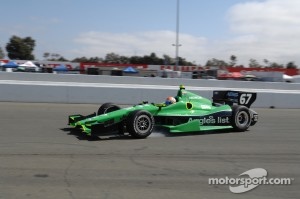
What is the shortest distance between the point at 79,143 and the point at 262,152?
3.42 m

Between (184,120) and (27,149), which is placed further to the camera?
(184,120)

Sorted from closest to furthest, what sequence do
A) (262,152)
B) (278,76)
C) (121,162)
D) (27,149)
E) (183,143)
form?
(121,162), (27,149), (262,152), (183,143), (278,76)

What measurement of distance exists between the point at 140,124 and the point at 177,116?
3.48 feet

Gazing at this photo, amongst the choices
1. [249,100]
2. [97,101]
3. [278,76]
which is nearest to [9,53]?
[278,76]

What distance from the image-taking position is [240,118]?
1016 centimetres

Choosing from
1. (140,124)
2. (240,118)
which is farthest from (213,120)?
(140,124)

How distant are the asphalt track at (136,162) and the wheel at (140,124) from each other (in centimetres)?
20

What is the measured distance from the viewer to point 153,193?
4754mm

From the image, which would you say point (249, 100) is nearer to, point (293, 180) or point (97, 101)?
point (293, 180)

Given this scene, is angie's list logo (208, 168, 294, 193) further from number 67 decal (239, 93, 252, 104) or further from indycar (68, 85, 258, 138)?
number 67 decal (239, 93, 252, 104)

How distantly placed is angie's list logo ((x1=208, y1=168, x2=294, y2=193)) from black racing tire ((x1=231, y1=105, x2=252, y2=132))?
410cm

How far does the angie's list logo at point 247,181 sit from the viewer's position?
514 cm

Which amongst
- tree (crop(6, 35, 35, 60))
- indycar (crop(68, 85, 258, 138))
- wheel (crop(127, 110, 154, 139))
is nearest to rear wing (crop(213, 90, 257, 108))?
indycar (crop(68, 85, 258, 138))

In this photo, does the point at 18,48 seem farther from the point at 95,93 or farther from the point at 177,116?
the point at 177,116
